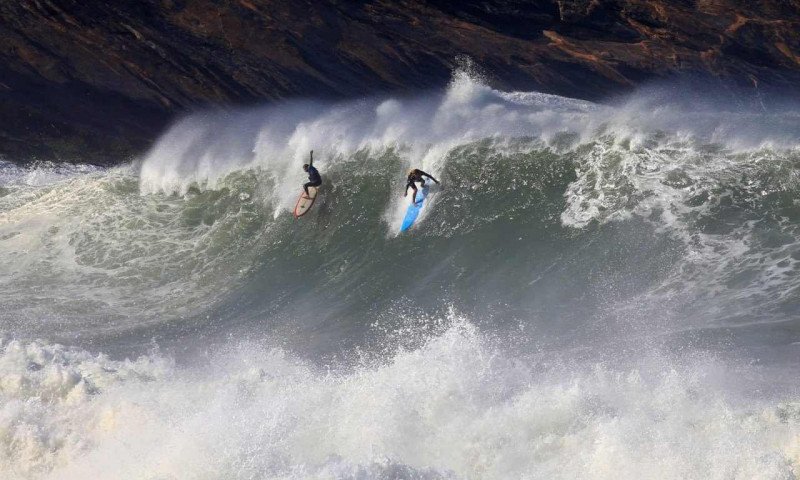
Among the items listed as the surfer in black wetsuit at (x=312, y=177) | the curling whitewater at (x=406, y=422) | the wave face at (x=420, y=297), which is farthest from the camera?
the surfer in black wetsuit at (x=312, y=177)

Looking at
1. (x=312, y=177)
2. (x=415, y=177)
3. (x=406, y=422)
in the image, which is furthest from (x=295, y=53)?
(x=406, y=422)

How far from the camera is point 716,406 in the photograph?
8.23 meters

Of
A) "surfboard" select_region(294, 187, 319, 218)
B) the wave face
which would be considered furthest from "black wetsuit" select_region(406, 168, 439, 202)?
"surfboard" select_region(294, 187, 319, 218)

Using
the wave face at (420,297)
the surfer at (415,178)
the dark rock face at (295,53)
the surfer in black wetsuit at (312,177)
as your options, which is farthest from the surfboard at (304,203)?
the dark rock face at (295,53)

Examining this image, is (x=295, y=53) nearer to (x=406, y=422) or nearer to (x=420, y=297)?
(x=420, y=297)

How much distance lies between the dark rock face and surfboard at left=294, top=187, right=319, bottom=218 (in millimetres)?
3107

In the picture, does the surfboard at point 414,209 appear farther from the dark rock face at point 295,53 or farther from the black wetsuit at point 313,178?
the dark rock face at point 295,53

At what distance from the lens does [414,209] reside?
13172mm

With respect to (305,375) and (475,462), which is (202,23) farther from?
(475,462)

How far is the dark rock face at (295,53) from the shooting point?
51.3ft

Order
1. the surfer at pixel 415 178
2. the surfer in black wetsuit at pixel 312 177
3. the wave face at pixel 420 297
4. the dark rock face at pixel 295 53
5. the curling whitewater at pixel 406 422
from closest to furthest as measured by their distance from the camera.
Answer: the curling whitewater at pixel 406 422 < the wave face at pixel 420 297 < the surfer at pixel 415 178 < the surfer in black wetsuit at pixel 312 177 < the dark rock face at pixel 295 53

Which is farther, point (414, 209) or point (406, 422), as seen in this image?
point (414, 209)

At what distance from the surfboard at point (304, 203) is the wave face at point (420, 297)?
181 millimetres

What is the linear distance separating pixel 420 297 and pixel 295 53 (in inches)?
274
